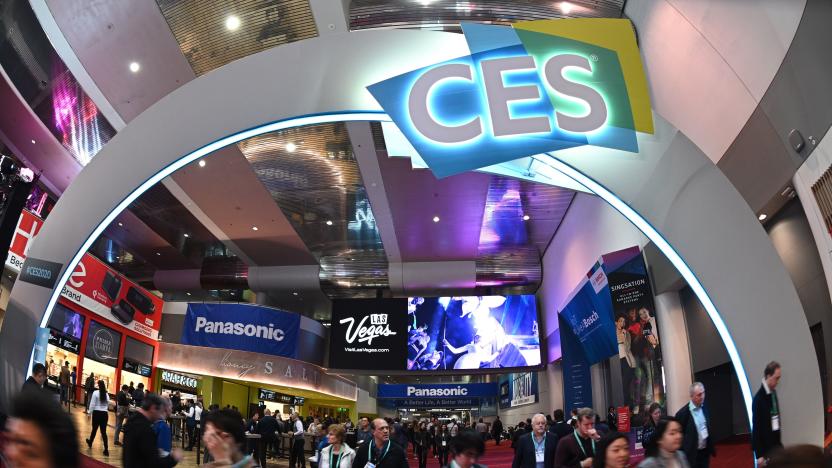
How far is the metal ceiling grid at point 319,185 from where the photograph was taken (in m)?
11.4

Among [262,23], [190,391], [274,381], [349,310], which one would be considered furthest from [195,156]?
[190,391]

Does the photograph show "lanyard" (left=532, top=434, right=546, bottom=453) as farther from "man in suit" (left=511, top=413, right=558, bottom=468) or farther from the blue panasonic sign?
the blue panasonic sign

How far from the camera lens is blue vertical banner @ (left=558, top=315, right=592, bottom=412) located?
532 inches

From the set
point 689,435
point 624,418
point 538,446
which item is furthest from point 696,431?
point 624,418

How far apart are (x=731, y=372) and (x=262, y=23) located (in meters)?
8.39

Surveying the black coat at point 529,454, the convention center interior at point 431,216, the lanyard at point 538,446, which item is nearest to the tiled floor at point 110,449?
the convention center interior at point 431,216

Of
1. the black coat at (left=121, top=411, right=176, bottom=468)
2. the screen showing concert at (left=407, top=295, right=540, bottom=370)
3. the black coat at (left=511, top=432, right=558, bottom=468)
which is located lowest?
the black coat at (left=511, top=432, right=558, bottom=468)

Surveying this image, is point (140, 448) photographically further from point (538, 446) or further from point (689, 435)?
point (689, 435)

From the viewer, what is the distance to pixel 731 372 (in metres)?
8.66

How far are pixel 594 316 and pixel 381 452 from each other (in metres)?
7.52

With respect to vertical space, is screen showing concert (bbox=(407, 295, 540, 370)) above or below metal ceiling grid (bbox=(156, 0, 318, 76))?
below

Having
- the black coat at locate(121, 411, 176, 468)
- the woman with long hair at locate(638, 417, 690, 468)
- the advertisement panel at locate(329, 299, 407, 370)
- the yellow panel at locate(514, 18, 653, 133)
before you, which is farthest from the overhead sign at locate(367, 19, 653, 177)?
the advertisement panel at locate(329, 299, 407, 370)

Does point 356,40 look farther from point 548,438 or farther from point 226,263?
point 226,263

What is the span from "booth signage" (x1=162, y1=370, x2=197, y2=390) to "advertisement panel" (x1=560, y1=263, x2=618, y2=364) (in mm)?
12409
